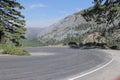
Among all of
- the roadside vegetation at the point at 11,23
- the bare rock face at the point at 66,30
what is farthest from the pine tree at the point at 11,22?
the bare rock face at the point at 66,30

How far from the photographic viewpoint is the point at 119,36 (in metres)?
55.7

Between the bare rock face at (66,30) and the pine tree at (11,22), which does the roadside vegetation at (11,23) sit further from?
the bare rock face at (66,30)

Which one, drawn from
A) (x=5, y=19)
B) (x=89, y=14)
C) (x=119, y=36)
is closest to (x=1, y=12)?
(x=5, y=19)

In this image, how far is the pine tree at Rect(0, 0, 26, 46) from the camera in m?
43.2

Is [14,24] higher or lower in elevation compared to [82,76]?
higher

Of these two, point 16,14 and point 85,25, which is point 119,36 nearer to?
point 16,14

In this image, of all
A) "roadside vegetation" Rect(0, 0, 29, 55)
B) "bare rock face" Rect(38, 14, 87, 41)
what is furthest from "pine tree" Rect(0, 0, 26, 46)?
"bare rock face" Rect(38, 14, 87, 41)

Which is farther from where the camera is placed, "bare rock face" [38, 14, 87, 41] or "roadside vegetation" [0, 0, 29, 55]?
"bare rock face" [38, 14, 87, 41]

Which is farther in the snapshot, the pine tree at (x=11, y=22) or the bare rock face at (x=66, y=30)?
the bare rock face at (x=66, y=30)

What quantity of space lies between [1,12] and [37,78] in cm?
2947

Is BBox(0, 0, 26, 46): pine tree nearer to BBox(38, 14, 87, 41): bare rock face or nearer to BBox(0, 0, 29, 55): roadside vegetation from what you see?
BBox(0, 0, 29, 55): roadside vegetation

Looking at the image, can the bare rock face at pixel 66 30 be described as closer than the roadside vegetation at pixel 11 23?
No

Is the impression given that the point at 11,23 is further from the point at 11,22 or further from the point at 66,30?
the point at 66,30

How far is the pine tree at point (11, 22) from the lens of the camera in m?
43.2
